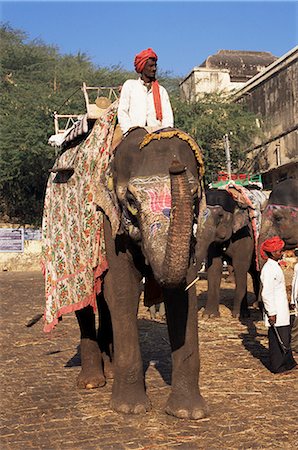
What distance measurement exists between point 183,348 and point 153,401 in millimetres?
754

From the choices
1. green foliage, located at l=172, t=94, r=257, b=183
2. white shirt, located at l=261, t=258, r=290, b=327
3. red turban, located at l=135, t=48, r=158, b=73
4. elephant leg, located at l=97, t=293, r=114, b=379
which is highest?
green foliage, located at l=172, t=94, r=257, b=183

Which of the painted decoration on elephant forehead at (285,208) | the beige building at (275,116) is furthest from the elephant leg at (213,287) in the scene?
the beige building at (275,116)

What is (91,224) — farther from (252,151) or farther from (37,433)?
(252,151)

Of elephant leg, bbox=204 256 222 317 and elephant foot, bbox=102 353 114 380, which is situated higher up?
elephant leg, bbox=204 256 222 317

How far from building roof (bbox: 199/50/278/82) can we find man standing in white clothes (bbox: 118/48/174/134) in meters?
31.7

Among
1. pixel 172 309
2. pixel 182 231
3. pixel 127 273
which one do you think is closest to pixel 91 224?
pixel 127 273

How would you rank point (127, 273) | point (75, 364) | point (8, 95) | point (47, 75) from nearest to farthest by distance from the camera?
point (127, 273), point (75, 364), point (8, 95), point (47, 75)

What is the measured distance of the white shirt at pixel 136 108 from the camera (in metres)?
4.80

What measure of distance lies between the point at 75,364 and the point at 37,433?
7.94 ft

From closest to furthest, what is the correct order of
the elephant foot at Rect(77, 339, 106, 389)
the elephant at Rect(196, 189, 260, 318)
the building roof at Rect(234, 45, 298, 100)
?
the elephant foot at Rect(77, 339, 106, 389)
the elephant at Rect(196, 189, 260, 318)
the building roof at Rect(234, 45, 298, 100)

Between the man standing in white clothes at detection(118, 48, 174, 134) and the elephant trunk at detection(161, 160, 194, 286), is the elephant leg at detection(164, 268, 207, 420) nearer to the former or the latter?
the elephant trunk at detection(161, 160, 194, 286)

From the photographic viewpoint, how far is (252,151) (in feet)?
98.1

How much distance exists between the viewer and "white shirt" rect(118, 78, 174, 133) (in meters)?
4.80

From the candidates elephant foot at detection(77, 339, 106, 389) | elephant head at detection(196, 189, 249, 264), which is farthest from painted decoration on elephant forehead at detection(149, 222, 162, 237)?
elephant head at detection(196, 189, 249, 264)
